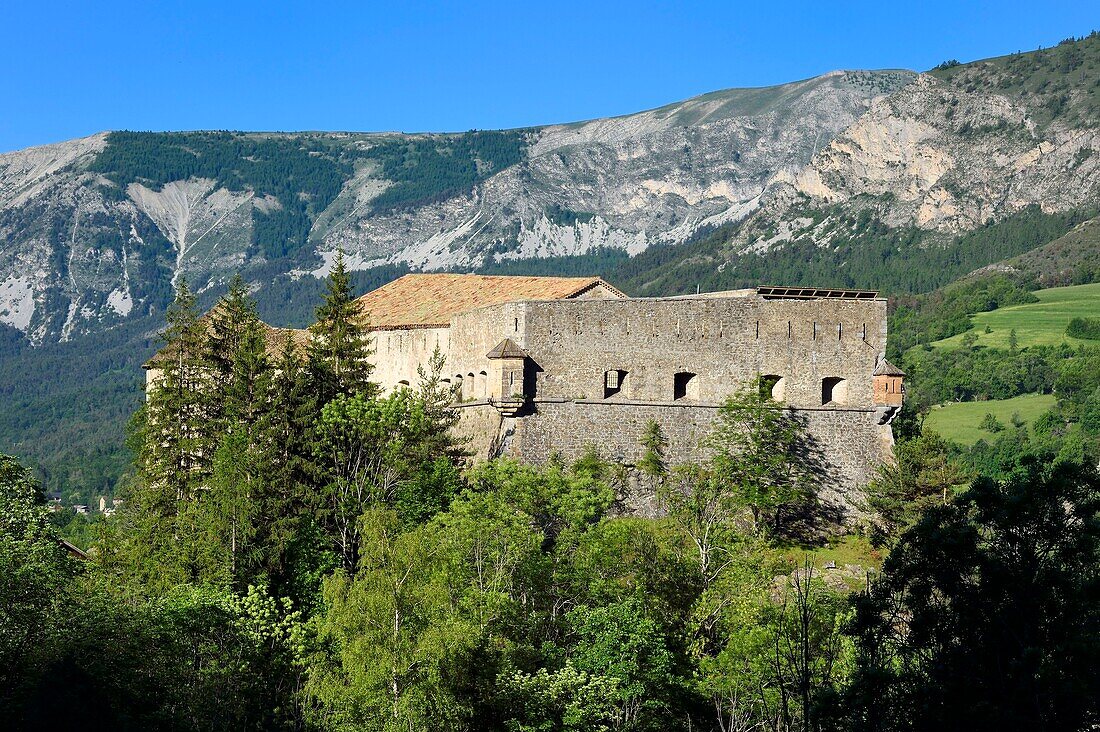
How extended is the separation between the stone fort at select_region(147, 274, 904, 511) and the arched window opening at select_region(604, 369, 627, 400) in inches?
1.4

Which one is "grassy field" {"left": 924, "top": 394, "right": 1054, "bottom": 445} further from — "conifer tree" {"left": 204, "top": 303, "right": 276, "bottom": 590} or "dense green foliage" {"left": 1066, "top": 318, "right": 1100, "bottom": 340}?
"conifer tree" {"left": 204, "top": 303, "right": 276, "bottom": 590}

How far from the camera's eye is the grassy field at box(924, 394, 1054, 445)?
110 meters

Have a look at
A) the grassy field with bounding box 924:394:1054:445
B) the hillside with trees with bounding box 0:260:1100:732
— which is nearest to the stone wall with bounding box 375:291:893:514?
the hillside with trees with bounding box 0:260:1100:732

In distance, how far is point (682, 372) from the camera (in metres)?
44.7

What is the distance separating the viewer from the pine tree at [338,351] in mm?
45125

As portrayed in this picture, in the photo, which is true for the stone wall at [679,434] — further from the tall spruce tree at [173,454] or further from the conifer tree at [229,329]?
the tall spruce tree at [173,454]

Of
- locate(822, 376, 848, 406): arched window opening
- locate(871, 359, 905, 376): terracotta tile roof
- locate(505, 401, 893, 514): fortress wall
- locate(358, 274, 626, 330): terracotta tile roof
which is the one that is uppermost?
locate(358, 274, 626, 330): terracotta tile roof

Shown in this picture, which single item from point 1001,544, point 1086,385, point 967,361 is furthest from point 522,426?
point 967,361

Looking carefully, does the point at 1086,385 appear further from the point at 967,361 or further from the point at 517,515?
the point at 517,515

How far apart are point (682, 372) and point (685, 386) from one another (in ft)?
2.69

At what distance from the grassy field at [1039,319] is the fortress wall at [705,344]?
101 m

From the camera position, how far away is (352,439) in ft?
141

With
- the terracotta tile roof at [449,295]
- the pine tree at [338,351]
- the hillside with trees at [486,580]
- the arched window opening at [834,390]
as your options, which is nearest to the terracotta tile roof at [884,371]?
the arched window opening at [834,390]

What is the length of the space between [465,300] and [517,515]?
52.5ft
